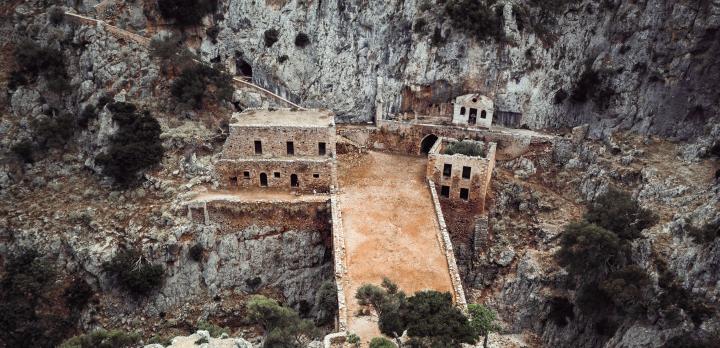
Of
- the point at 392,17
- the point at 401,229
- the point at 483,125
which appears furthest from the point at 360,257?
the point at 392,17

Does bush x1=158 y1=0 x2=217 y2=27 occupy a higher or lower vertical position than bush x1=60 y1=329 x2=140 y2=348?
higher

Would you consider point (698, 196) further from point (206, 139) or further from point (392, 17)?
point (206, 139)

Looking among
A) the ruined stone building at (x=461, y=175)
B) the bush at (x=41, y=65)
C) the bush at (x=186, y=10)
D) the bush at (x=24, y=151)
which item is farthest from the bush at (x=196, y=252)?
the bush at (x=186, y=10)

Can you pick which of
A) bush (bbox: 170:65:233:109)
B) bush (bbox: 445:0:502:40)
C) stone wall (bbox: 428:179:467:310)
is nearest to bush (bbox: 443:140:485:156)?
stone wall (bbox: 428:179:467:310)

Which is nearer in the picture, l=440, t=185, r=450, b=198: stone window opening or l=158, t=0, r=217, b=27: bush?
l=440, t=185, r=450, b=198: stone window opening

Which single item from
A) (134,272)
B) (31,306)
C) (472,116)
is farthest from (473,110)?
(31,306)

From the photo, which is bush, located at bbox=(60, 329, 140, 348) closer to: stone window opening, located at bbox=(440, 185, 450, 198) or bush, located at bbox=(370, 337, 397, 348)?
bush, located at bbox=(370, 337, 397, 348)

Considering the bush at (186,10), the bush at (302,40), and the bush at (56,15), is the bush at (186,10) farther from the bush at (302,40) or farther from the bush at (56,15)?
the bush at (56,15)
